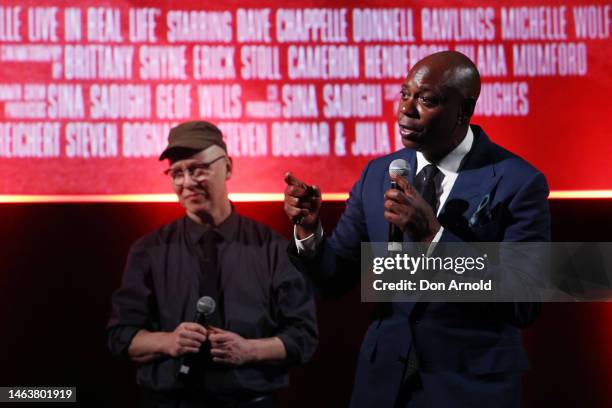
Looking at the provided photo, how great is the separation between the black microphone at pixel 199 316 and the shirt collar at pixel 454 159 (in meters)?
0.99

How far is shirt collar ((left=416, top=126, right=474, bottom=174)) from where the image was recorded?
186cm

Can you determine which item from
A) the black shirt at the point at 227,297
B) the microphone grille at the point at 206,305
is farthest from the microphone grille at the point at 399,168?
the black shirt at the point at 227,297

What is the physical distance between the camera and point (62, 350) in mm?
3387

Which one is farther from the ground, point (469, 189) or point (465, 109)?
point (465, 109)

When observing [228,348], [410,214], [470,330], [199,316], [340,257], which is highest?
[410,214]

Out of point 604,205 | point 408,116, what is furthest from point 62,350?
point 604,205

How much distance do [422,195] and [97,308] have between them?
2015 millimetres

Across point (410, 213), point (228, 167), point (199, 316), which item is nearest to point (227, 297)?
point (199, 316)

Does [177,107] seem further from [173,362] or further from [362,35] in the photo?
[173,362]

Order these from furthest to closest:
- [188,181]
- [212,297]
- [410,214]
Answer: [188,181] < [212,297] < [410,214]

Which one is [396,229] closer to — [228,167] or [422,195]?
[422,195]

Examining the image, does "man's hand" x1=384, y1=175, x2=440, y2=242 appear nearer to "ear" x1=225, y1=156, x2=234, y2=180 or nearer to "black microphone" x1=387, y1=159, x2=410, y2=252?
"black microphone" x1=387, y1=159, x2=410, y2=252

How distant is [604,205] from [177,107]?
1867mm

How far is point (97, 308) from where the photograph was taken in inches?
134
